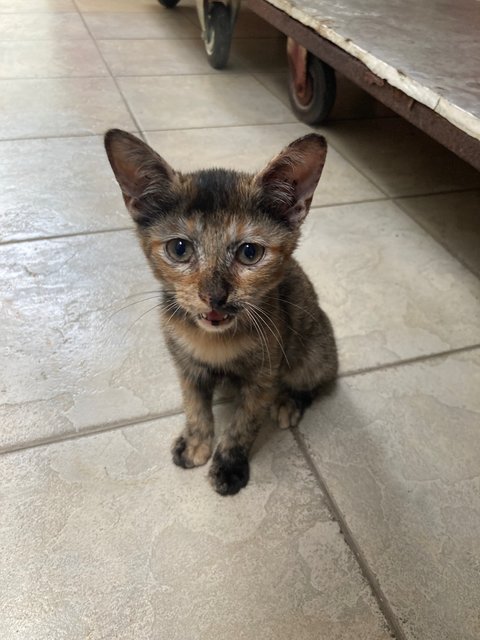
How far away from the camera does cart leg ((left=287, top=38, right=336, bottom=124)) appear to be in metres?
2.38

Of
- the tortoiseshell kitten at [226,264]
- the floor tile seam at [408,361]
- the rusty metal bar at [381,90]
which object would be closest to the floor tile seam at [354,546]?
the tortoiseshell kitten at [226,264]

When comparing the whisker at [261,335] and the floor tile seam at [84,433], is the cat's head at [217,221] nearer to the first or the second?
the whisker at [261,335]

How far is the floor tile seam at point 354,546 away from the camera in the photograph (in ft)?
3.19

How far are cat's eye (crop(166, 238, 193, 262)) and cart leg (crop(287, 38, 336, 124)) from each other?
1.74 m

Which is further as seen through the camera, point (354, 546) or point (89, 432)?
point (89, 432)

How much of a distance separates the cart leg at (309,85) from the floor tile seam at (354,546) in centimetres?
171

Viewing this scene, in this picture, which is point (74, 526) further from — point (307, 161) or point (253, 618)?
point (307, 161)

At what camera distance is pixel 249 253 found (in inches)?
37.7

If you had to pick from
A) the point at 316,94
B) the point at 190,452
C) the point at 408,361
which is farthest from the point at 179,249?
the point at 316,94

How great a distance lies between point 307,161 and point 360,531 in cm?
74

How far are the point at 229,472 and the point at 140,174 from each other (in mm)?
635

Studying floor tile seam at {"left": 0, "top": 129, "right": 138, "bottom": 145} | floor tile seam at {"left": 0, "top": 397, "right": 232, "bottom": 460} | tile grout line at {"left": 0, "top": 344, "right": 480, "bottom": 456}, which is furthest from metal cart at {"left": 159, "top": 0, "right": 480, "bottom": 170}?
floor tile seam at {"left": 0, "top": 397, "right": 232, "bottom": 460}

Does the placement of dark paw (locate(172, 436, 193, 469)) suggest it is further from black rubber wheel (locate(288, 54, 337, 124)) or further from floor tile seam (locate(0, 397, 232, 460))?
black rubber wheel (locate(288, 54, 337, 124))

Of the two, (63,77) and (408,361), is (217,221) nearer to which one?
(408,361)
